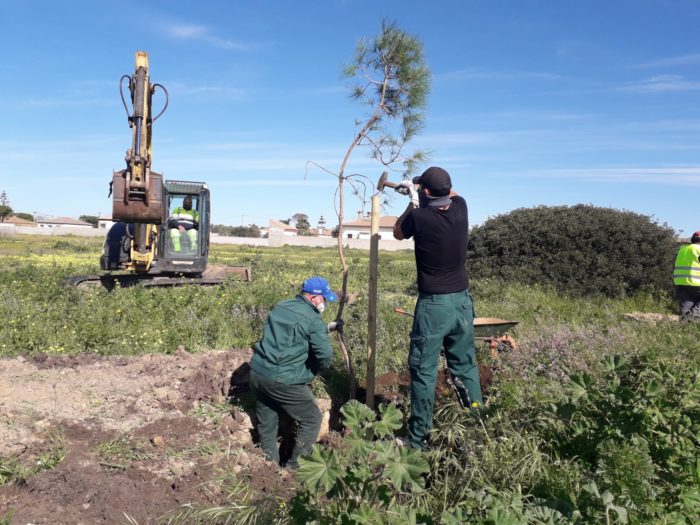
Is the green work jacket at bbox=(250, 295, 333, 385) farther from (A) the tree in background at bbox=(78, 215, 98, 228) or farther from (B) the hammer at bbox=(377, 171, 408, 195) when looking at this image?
(A) the tree in background at bbox=(78, 215, 98, 228)

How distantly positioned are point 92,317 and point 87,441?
4040 millimetres

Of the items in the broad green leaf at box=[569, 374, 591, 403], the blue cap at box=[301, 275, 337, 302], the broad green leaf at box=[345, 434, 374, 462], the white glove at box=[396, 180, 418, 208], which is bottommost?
the broad green leaf at box=[345, 434, 374, 462]

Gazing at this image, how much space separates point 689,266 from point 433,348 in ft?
20.5

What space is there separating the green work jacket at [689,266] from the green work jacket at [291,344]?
6.46 meters

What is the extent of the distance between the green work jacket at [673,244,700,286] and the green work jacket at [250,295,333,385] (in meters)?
6.46

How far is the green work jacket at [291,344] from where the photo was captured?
452 cm

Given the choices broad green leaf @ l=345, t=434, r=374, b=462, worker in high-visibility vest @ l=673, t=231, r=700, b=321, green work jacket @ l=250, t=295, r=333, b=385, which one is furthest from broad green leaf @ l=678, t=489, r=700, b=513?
worker in high-visibility vest @ l=673, t=231, r=700, b=321

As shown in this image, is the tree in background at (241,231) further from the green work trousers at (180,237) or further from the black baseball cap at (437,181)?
the black baseball cap at (437,181)

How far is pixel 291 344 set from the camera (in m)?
4.55

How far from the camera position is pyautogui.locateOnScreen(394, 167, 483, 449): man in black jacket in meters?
4.05

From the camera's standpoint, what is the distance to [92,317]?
7840 millimetres

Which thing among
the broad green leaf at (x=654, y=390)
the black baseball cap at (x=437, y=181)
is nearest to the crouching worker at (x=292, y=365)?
the black baseball cap at (x=437, y=181)

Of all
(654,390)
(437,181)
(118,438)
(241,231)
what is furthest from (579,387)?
(241,231)

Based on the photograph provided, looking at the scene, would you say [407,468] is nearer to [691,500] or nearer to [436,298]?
[691,500]
